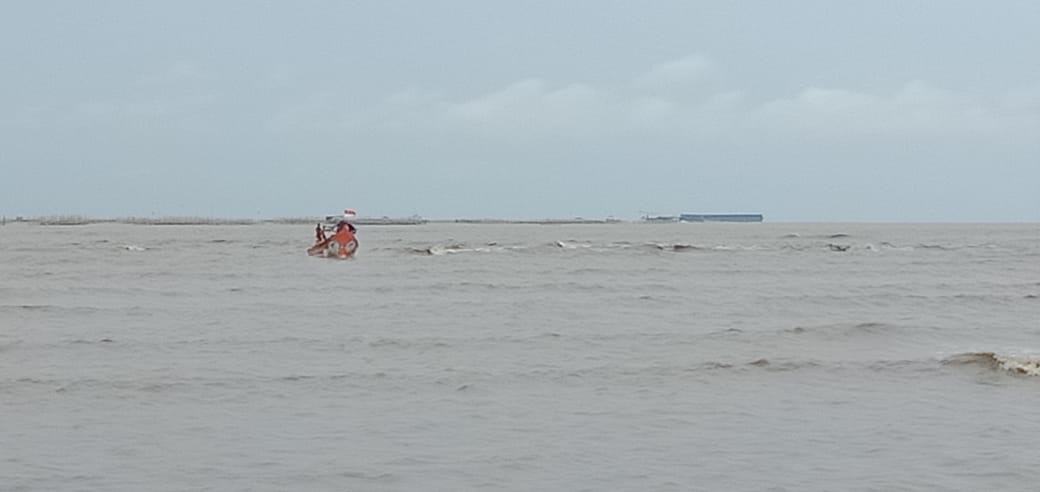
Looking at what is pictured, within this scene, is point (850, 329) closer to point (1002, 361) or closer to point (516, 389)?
point (1002, 361)

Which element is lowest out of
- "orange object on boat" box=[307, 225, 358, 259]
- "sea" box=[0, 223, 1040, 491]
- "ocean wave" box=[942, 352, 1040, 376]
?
"sea" box=[0, 223, 1040, 491]

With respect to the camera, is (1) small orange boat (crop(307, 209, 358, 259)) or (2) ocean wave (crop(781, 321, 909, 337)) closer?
(2) ocean wave (crop(781, 321, 909, 337))

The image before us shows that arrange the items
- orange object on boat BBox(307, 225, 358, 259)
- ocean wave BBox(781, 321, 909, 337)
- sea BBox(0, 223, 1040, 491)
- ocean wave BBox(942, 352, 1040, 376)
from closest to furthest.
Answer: sea BBox(0, 223, 1040, 491) → ocean wave BBox(942, 352, 1040, 376) → ocean wave BBox(781, 321, 909, 337) → orange object on boat BBox(307, 225, 358, 259)

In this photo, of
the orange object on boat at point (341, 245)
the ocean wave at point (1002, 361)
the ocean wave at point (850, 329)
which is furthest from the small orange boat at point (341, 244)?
the ocean wave at point (1002, 361)

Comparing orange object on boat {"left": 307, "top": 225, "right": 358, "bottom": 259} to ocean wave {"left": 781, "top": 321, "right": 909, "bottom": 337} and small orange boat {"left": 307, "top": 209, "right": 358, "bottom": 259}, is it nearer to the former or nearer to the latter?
small orange boat {"left": 307, "top": 209, "right": 358, "bottom": 259}

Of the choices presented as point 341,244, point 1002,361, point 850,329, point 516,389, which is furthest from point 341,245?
point 1002,361

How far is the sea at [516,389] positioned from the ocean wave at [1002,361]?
6 centimetres

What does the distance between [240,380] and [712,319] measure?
10038 millimetres

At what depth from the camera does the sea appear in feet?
30.4

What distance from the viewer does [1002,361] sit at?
586 inches

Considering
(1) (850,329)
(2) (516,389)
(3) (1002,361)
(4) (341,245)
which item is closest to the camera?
(2) (516,389)

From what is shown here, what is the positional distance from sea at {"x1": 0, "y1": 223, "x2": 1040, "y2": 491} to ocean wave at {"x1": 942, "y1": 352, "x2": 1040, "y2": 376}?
0.21 ft

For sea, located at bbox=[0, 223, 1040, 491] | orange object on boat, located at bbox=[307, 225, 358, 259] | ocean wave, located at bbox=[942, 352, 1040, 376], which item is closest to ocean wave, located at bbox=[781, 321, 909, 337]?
sea, located at bbox=[0, 223, 1040, 491]

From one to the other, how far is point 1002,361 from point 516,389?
6577 mm
